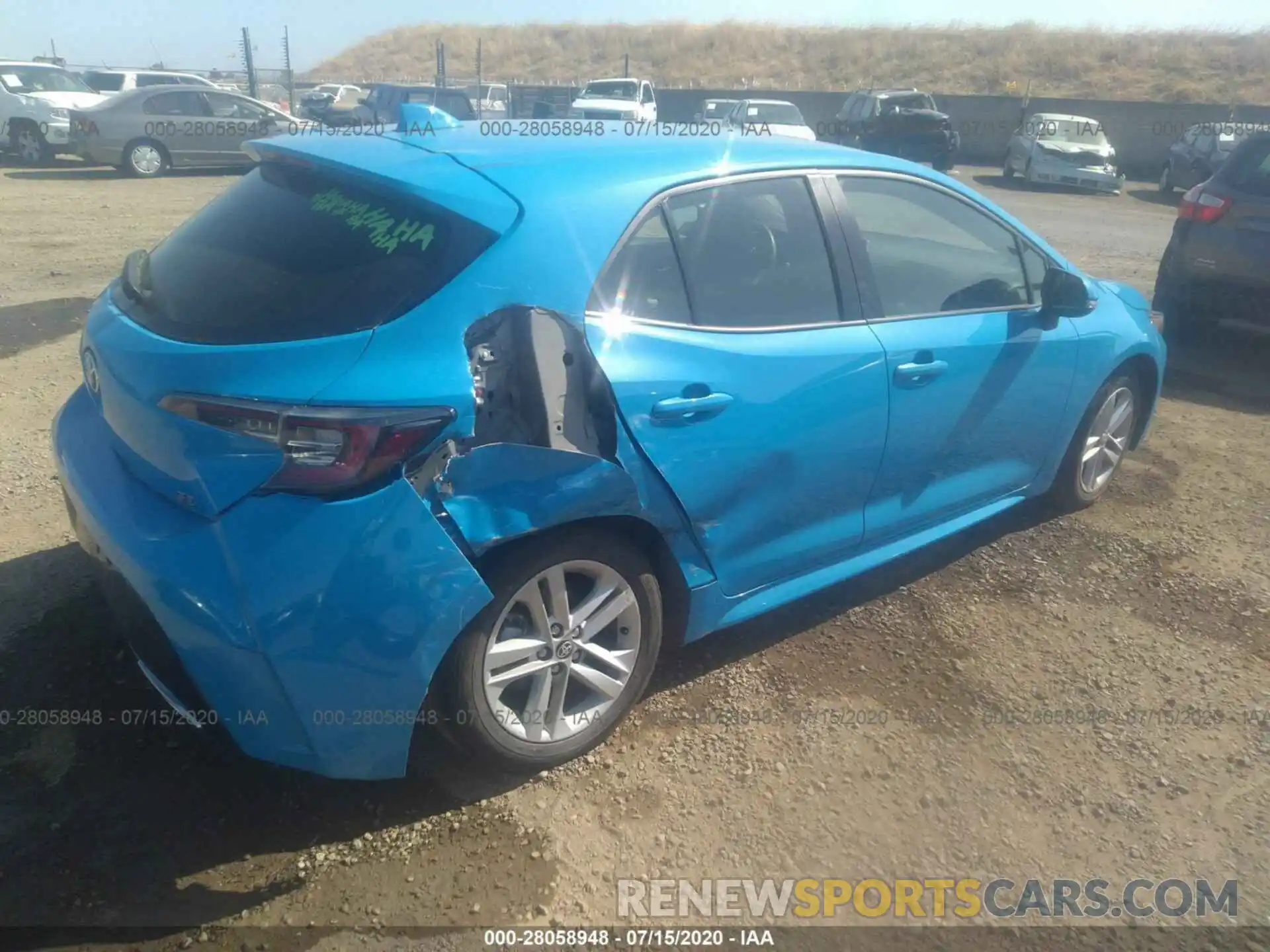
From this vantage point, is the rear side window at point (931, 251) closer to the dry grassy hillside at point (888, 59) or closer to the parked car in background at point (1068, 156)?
→ the parked car in background at point (1068, 156)

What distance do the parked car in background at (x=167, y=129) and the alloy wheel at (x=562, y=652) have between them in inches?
573

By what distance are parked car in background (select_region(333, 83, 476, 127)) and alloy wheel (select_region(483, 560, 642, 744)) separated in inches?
646

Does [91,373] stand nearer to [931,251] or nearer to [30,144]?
[931,251]

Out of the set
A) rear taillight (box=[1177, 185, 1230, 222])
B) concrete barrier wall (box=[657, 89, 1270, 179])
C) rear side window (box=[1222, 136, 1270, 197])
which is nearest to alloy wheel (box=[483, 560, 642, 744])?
rear taillight (box=[1177, 185, 1230, 222])

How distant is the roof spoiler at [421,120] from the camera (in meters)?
3.22

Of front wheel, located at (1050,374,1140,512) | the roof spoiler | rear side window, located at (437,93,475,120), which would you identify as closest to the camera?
the roof spoiler

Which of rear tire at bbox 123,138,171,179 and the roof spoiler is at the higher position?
the roof spoiler

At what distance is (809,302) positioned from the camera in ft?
10.2

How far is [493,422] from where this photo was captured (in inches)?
94.9

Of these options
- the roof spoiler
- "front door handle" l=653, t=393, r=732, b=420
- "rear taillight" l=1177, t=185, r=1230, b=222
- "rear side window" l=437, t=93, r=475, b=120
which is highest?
the roof spoiler

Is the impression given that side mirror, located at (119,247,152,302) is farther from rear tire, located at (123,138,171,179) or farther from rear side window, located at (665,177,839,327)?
rear tire, located at (123,138,171,179)

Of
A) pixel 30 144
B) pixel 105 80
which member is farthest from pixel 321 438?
pixel 105 80

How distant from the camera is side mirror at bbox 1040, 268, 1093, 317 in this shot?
3738 mm

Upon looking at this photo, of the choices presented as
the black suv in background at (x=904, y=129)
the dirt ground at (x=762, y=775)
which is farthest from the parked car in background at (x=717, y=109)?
the dirt ground at (x=762, y=775)
